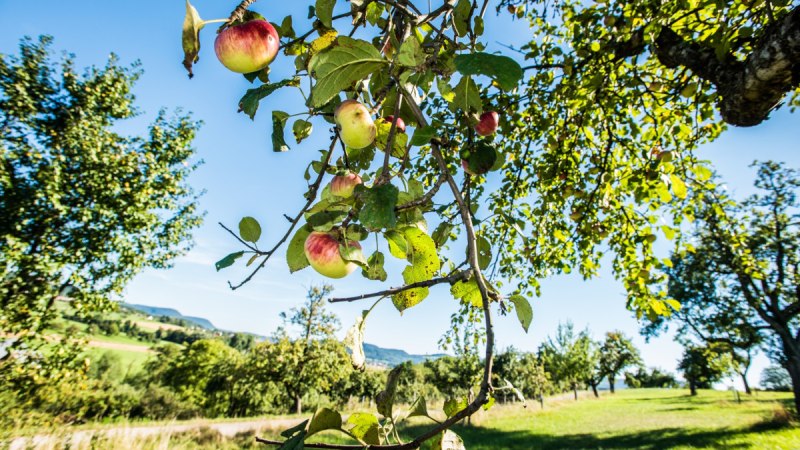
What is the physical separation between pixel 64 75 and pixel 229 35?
47.7 ft

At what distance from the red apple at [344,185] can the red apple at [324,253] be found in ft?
0.45

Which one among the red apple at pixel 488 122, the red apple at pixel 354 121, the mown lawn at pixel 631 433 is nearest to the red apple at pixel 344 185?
the red apple at pixel 354 121

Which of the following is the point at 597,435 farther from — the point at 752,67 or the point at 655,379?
the point at 655,379

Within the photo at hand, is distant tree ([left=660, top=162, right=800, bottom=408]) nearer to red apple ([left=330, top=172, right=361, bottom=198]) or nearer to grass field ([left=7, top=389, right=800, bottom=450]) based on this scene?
grass field ([left=7, top=389, right=800, bottom=450])

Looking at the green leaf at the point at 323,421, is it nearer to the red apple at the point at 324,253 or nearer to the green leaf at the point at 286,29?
the red apple at the point at 324,253

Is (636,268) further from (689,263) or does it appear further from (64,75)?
(689,263)

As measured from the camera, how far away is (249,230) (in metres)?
1.01

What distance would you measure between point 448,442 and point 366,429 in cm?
16

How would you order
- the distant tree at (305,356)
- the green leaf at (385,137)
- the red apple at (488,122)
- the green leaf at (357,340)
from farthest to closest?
1. the distant tree at (305,356)
2. the red apple at (488,122)
3. the green leaf at (385,137)
4. the green leaf at (357,340)

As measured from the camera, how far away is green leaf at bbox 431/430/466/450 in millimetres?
683

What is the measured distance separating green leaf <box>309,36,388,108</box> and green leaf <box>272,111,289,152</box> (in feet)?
1.02

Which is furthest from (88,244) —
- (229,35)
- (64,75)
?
(229,35)

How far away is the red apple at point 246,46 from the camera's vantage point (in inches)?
38.2

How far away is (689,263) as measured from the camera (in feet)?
64.7
